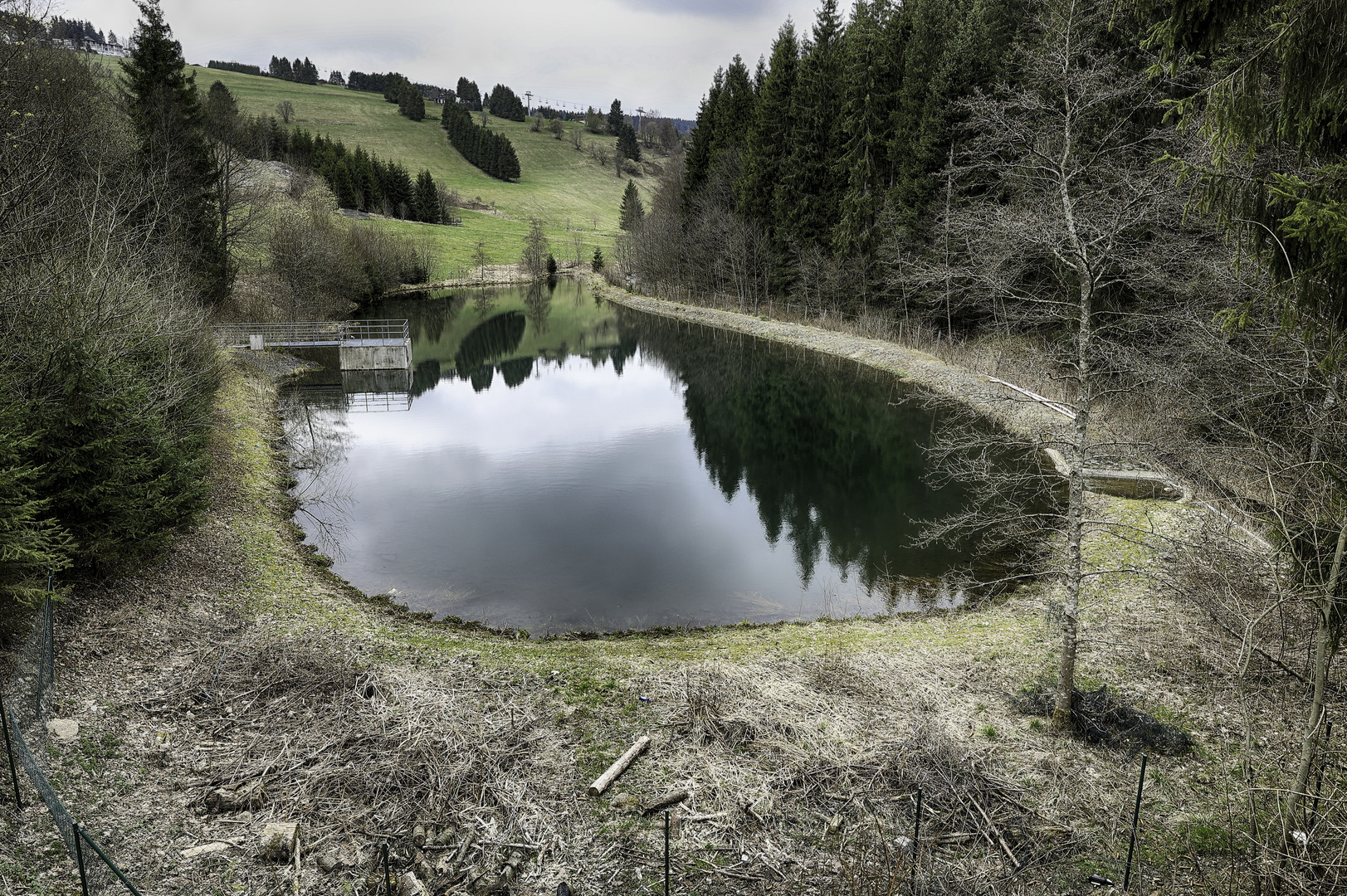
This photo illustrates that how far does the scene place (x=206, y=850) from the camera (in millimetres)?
6957

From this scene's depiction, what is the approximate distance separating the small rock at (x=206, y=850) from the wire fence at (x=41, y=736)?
0.53m

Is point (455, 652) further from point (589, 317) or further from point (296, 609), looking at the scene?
point (589, 317)

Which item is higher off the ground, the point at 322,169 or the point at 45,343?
the point at 322,169

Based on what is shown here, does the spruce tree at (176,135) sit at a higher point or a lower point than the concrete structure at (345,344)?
higher

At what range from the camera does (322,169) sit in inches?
3580

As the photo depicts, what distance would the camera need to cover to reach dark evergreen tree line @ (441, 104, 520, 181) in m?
141

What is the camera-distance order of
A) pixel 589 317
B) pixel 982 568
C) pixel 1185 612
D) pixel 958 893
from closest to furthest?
pixel 958 893 → pixel 1185 612 → pixel 982 568 → pixel 589 317

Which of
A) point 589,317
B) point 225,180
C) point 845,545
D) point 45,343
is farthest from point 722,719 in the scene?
point 589,317

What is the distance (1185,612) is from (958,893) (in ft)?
28.5

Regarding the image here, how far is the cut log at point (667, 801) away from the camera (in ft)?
26.3

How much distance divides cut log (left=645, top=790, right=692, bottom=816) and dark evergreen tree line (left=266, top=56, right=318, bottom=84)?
21005 centimetres

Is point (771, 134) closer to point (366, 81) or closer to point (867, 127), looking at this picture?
point (867, 127)

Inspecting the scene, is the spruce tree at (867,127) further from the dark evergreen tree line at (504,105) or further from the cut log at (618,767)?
the dark evergreen tree line at (504,105)

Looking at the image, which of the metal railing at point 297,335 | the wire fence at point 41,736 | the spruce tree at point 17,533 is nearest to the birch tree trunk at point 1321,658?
the wire fence at point 41,736
